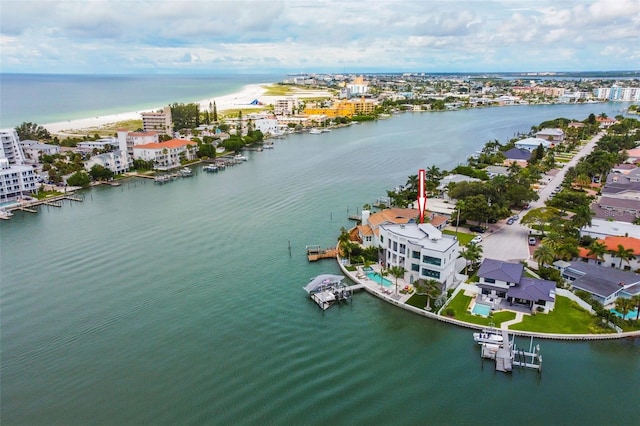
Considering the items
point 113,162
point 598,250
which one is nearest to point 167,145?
point 113,162

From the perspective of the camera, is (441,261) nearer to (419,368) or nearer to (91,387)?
(419,368)

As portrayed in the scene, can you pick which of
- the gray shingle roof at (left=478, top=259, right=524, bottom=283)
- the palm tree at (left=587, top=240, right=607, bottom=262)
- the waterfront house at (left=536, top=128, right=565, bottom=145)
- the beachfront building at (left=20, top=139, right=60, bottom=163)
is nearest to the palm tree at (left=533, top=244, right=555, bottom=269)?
the gray shingle roof at (left=478, top=259, right=524, bottom=283)

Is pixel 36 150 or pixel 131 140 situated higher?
pixel 131 140

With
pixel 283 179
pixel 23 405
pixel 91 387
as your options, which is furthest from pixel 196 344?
pixel 283 179

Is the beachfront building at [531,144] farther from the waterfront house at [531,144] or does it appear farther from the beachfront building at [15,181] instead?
the beachfront building at [15,181]

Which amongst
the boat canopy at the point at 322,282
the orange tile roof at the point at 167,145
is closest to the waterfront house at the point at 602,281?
the boat canopy at the point at 322,282

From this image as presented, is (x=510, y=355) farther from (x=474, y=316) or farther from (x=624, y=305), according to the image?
(x=624, y=305)

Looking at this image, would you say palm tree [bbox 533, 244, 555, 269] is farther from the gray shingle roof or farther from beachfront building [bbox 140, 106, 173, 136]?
beachfront building [bbox 140, 106, 173, 136]
